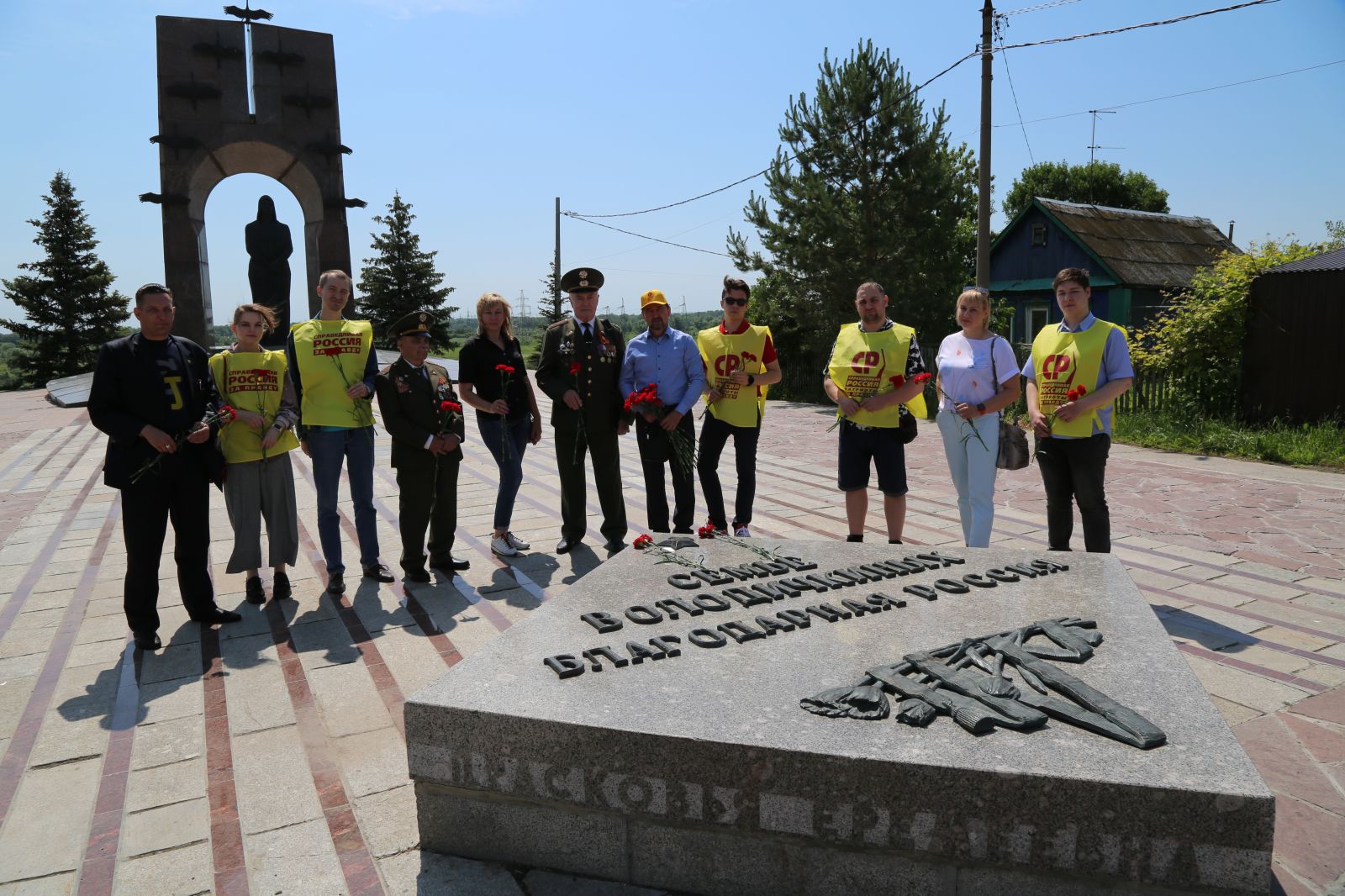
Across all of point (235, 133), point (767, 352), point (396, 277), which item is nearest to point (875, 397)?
point (767, 352)

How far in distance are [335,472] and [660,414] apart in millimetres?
2018

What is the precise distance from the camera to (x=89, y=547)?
637cm

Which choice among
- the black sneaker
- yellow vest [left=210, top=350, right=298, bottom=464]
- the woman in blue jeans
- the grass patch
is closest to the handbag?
the woman in blue jeans

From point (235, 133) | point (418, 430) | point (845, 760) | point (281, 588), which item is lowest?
point (281, 588)

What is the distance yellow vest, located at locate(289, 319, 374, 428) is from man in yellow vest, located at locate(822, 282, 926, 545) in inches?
112

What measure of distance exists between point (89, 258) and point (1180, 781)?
42.8 m

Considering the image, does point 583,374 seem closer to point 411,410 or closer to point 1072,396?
point 411,410

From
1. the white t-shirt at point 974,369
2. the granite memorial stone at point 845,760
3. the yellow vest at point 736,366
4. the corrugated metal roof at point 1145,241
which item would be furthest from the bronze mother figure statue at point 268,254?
the corrugated metal roof at point 1145,241

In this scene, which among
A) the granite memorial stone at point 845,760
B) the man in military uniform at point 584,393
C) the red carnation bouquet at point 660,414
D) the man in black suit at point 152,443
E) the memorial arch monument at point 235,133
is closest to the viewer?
the granite memorial stone at point 845,760

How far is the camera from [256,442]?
474 centimetres

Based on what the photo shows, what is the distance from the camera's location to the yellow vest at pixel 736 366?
5723mm

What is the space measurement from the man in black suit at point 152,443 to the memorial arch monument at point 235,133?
11029 mm

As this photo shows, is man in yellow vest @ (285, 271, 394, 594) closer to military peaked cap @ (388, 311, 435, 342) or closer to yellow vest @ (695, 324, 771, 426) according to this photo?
military peaked cap @ (388, 311, 435, 342)

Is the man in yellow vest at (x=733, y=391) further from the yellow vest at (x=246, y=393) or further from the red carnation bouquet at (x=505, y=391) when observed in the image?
the yellow vest at (x=246, y=393)
